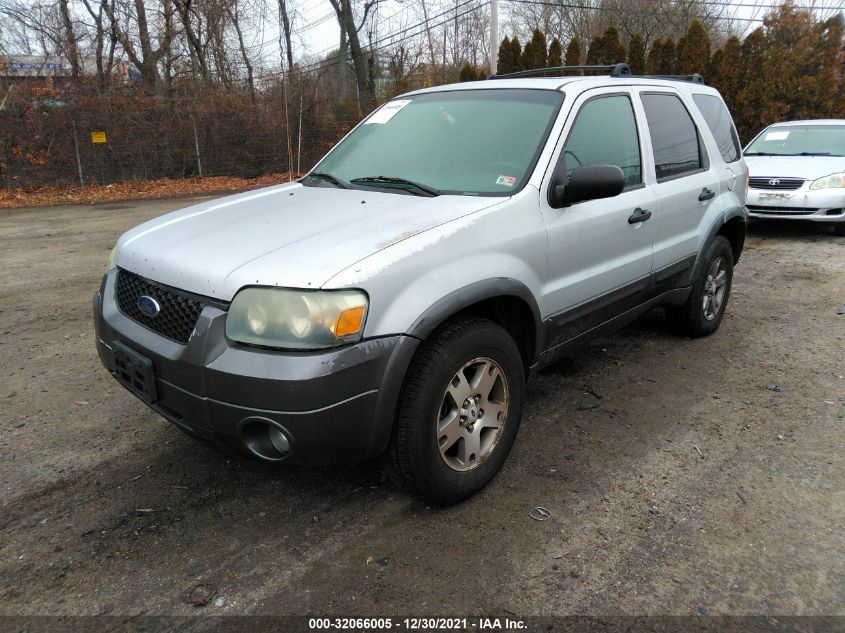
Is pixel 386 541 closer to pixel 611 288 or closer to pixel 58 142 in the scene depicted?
pixel 611 288

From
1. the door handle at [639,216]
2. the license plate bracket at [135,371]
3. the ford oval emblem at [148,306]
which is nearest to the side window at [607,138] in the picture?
the door handle at [639,216]

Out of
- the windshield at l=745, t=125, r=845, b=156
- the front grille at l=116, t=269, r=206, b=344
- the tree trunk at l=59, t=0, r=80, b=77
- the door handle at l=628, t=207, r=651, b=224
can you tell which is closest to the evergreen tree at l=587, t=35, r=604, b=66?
the windshield at l=745, t=125, r=845, b=156

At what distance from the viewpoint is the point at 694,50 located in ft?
54.3

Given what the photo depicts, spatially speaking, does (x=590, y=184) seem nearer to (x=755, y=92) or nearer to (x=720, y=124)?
(x=720, y=124)

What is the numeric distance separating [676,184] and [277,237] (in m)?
2.73

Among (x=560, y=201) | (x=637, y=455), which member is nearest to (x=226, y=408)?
(x=560, y=201)

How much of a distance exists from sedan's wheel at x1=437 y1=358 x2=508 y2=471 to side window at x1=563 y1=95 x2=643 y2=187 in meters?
1.19

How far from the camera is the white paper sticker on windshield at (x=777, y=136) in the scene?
10180mm

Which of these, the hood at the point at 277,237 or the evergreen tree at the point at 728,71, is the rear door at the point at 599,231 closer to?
the hood at the point at 277,237

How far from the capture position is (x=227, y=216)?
10.4 ft

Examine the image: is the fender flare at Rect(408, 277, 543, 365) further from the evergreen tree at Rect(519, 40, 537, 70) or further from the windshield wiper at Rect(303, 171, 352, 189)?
the evergreen tree at Rect(519, 40, 537, 70)

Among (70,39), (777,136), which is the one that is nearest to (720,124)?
(777,136)

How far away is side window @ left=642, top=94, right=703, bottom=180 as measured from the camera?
4082mm

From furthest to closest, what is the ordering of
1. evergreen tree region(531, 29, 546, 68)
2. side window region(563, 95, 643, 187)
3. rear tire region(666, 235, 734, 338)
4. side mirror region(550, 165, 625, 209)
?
Answer: evergreen tree region(531, 29, 546, 68) < rear tire region(666, 235, 734, 338) < side window region(563, 95, 643, 187) < side mirror region(550, 165, 625, 209)
